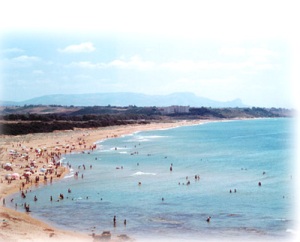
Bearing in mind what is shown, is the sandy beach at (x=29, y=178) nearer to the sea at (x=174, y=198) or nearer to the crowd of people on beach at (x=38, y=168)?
the crowd of people on beach at (x=38, y=168)

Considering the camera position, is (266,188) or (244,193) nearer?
(244,193)

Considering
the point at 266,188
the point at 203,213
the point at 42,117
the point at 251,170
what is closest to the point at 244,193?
the point at 266,188

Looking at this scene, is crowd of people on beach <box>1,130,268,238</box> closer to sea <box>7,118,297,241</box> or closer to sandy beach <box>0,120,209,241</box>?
sandy beach <box>0,120,209,241</box>

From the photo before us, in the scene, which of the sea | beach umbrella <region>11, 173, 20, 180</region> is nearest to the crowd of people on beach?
the sea

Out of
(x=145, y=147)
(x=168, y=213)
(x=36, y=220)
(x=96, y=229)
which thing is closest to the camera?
(x=96, y=229)

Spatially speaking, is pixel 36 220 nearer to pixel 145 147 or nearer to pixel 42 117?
pixel 145 147

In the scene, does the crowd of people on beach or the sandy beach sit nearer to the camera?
the sandy beach

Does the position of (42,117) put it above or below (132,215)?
above

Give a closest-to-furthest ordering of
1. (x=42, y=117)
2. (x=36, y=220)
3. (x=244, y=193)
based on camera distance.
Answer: (x=36, y=220)
(x=244, y=193)
(x=42, y=117)

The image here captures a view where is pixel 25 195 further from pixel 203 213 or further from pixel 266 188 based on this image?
pixel 266 188
